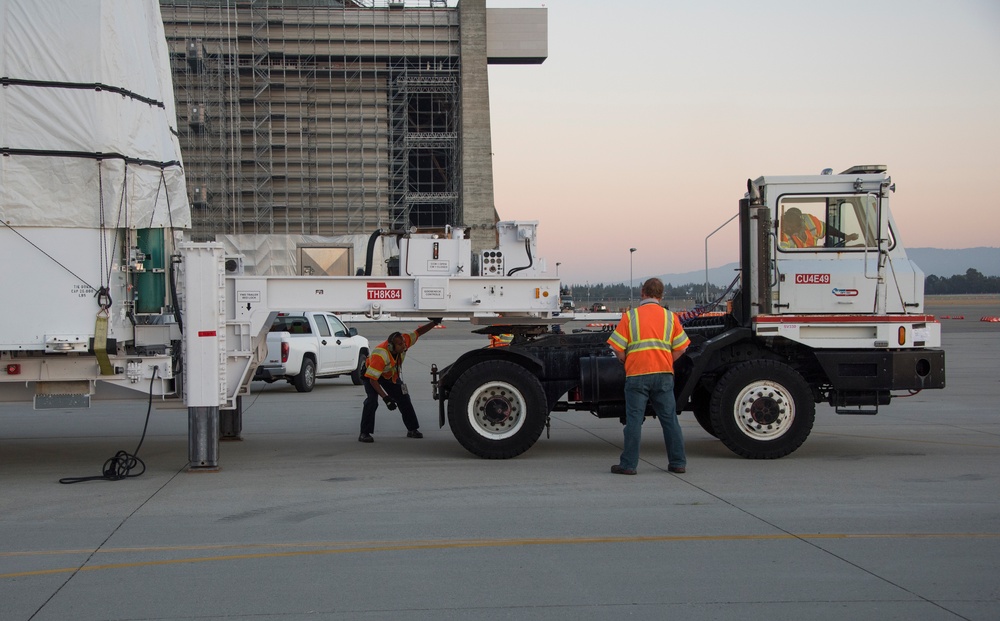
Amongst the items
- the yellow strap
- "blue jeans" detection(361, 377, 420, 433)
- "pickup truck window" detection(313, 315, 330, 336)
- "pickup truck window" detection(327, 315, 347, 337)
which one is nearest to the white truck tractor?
"blue jeans" detection(361, 377, 420, 433)

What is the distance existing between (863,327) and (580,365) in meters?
3.10

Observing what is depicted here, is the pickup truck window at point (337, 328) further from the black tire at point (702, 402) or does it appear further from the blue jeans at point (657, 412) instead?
the blue jeans at point (657, 412)

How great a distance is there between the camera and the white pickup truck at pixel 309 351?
18562 mm

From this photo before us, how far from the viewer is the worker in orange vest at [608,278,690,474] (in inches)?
362

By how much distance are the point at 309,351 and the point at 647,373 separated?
38.7ft

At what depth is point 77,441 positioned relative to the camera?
12.2 meters

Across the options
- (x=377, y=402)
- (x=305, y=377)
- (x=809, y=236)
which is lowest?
(x=305, y=377)

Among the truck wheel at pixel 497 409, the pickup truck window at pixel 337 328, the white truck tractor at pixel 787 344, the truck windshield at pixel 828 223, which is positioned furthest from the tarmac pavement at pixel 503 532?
the pickup truck window at pixel 337 328

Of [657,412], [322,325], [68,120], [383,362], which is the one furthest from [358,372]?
[657,412]

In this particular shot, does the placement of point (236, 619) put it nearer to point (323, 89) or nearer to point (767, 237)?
point (767, 237)

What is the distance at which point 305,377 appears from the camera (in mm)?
19516

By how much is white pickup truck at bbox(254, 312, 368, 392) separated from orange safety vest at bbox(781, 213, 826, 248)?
32.6 ft

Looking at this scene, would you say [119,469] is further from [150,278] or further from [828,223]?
[828,223]

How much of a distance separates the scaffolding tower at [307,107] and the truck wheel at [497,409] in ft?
147
